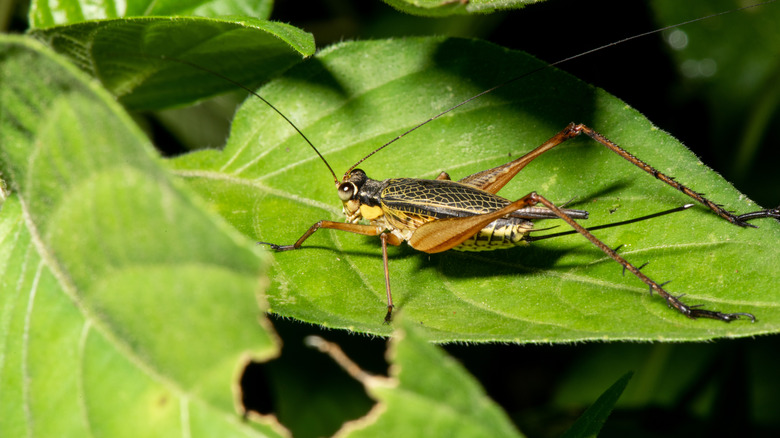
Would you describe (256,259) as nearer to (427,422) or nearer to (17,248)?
(427,422)

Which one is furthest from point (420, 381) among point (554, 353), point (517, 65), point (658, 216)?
point (554, 353)

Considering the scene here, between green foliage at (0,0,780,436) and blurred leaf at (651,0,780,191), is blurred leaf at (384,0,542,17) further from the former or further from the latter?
blurred leaf at (651,0,780,191)

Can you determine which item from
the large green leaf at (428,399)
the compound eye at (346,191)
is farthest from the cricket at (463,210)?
the large green leaf at (428,399)

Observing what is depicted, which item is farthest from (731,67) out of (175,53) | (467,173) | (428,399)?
(428,399)

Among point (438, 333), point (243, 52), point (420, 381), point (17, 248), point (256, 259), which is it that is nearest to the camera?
point (256, 259)

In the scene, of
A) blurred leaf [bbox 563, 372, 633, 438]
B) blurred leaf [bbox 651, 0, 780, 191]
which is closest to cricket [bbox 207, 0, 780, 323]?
blurred leaf [bbox 563, 372, 633, 438]
